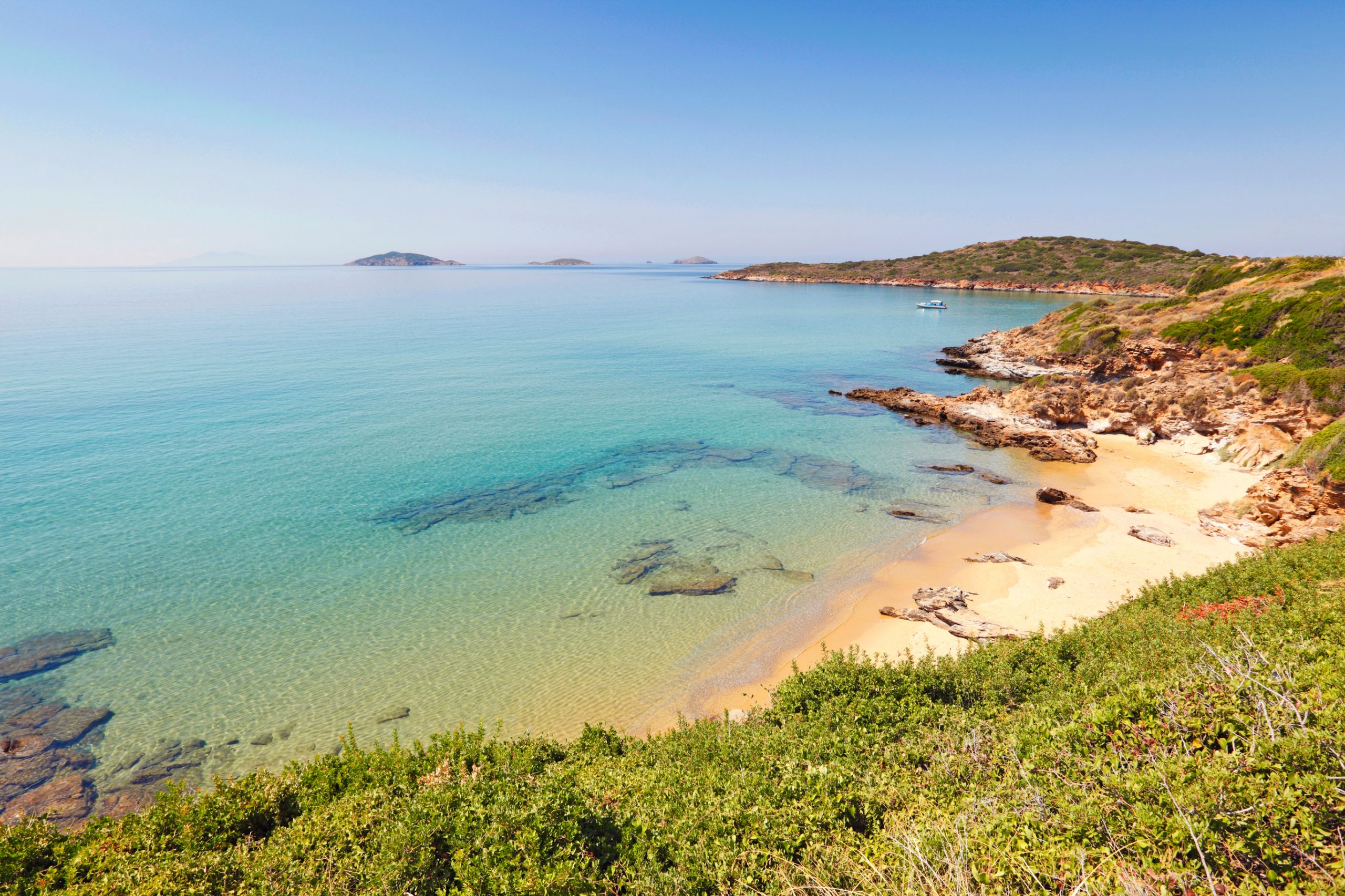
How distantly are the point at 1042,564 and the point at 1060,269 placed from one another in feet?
582

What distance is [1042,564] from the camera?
20469 mm

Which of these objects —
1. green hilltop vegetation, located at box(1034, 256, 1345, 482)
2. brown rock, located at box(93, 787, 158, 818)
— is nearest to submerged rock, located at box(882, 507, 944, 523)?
green hilltop vegetation, located at box(1034, 256, 1345, 482)

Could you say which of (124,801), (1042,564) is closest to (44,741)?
(124,801)

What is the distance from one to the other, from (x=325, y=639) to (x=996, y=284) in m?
183

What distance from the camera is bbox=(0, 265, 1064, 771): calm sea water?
15391mm

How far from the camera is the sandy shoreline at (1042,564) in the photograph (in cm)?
1684

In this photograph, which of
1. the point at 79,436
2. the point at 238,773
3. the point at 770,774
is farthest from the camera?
the point at 79,436

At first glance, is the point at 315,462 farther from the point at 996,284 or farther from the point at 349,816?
the point at 996,284

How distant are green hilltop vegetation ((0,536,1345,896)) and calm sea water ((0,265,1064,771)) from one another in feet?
18.8

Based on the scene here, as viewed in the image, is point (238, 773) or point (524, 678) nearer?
point (238, 773)

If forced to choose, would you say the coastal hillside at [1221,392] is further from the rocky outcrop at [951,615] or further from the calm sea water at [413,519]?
the rocky outcrop at [951,615]

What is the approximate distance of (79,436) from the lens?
31703 mm

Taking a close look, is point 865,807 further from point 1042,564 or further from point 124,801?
point 1042,564

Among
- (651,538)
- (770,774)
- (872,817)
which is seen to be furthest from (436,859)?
(651,538)
